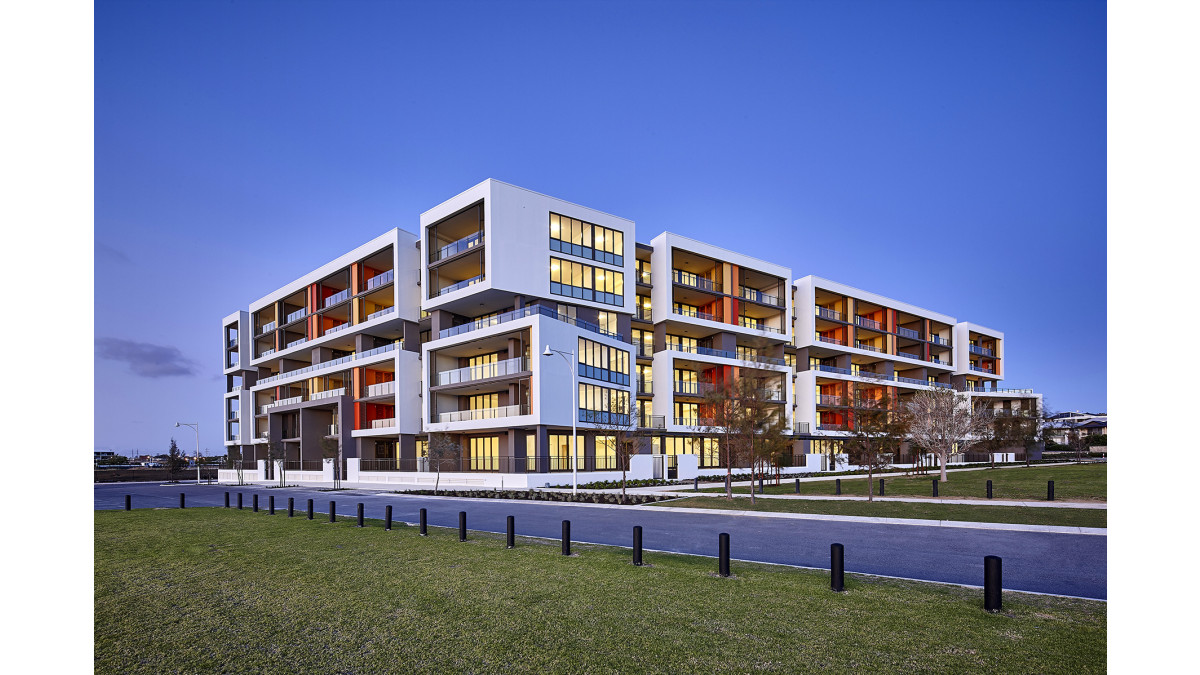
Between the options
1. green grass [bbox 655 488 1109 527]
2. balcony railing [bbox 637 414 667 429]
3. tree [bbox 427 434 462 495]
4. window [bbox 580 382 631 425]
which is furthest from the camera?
balcony railing [bbox 637 414 667 429]

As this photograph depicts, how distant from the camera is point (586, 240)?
47.2 meters

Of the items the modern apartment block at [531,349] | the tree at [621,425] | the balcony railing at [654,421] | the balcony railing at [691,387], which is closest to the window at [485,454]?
the modern apartment block at [531,349]

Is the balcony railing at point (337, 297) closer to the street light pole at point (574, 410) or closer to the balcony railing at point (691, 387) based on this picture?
the street light pole at point (574, 410)

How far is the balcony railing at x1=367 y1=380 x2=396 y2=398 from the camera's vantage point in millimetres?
50344

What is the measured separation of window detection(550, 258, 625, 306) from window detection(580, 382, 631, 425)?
7055 millimetres

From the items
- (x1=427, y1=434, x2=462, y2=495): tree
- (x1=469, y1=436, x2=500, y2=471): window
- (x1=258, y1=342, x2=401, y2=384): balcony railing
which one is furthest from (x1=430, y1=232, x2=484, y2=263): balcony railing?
(x1=469, y1=436, x2=500, y2=471): window

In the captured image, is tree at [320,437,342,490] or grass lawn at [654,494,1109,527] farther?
tree at [320,437,342,490]

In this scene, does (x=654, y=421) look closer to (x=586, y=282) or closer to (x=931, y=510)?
(x=586, y=282)

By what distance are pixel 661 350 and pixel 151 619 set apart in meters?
47.0

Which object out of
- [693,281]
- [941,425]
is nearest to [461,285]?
[693,281]

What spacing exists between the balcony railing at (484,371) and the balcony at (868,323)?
150 ft

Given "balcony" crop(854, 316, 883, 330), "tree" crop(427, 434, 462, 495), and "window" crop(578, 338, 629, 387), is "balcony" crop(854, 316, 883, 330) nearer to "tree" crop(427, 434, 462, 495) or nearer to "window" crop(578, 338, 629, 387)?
"window" crop(578, 338, 629, 387)

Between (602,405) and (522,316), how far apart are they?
8769mm

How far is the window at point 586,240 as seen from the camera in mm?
45625
